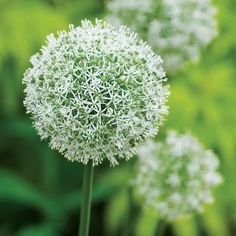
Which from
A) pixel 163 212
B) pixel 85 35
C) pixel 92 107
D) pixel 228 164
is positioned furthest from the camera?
pixel 228 164

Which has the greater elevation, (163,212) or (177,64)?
(177,64)

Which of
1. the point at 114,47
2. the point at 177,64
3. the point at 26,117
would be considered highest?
the point at 26,117

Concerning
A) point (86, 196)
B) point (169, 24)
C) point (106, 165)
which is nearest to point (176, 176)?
point (169, 24)

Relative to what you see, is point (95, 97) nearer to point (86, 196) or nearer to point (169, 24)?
point (86, 196)

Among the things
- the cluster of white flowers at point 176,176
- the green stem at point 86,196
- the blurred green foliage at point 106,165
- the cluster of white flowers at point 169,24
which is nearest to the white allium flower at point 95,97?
the green stem at point 86,196

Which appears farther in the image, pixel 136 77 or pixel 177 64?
pixel 177 64

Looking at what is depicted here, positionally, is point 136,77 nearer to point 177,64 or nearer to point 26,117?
point 177,64

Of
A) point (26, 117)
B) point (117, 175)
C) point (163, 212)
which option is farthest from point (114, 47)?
point (26, 117)
